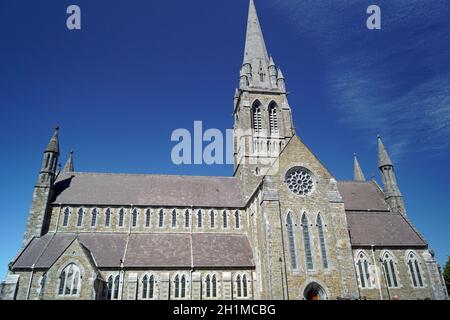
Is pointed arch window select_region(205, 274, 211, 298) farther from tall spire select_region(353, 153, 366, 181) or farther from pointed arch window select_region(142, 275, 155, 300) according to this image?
tall spire select_region(353, 153, 366, 181)

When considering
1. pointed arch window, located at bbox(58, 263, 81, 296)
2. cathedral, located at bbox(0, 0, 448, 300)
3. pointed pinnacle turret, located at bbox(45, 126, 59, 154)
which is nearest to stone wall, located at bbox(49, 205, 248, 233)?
cathedral, located at bbox(0, 0, 448, 300)

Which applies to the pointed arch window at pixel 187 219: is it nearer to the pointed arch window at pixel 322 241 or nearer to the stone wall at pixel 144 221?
the stone wall at pixel 144 221

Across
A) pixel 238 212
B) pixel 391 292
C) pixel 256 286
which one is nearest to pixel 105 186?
pixel 238 212

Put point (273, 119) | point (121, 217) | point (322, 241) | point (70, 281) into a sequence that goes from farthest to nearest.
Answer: point (273, 119)
point (121, 217)
point (322, 241)
point (70, 281)

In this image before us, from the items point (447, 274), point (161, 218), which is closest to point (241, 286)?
point (161, 218)

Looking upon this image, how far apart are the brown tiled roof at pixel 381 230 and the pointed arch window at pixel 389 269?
3.87ft

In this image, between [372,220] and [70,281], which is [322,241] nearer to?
[372,220]

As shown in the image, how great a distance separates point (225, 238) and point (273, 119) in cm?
1816

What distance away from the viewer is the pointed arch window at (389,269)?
2942cm

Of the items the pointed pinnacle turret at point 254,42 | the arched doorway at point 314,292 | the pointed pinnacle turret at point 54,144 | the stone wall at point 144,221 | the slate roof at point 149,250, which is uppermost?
the pointed pinnacle turret at point 254,42

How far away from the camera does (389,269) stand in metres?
30.0

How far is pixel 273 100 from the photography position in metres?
42.2

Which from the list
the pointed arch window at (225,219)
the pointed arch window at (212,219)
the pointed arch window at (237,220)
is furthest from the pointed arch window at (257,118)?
the pointed arch window at (212,219)

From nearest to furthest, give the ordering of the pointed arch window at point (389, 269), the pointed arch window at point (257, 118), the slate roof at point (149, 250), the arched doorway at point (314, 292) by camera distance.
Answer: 1. the arched doorway at point (314, 292)
2. the slate roof at point (149, 250)
3. the pointed arch window at point (389, 269)
4. the pointed arch window at point (257, 118)
